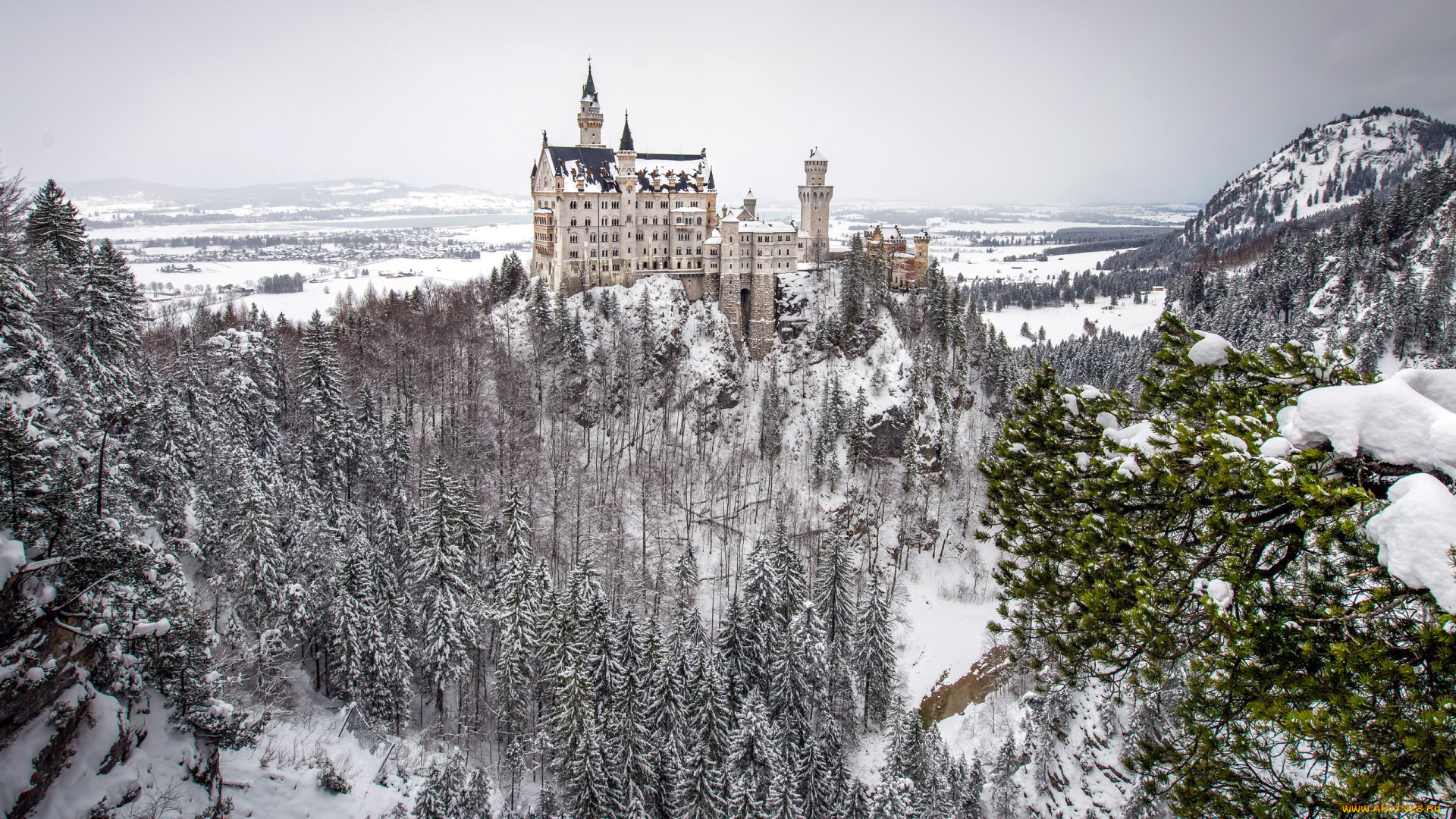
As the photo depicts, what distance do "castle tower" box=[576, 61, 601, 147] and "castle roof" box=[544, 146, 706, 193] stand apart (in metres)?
1.80

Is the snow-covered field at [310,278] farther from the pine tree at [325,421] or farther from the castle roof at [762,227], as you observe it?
the pine tree at [325,421]

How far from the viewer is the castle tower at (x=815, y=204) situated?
8562cm

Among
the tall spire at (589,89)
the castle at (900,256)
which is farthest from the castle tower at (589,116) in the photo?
the castle at (900,256)

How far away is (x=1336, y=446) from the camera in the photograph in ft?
23.1

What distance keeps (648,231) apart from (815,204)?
2292cm

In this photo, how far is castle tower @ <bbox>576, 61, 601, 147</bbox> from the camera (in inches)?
3118

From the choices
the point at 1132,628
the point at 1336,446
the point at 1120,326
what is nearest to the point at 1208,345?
the point at 1336,446

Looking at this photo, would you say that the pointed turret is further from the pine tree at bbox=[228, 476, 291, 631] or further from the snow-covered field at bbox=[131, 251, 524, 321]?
the pine tree at bbox=[228, 476, 291, 631]

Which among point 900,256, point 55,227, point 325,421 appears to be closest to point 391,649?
point 325,421

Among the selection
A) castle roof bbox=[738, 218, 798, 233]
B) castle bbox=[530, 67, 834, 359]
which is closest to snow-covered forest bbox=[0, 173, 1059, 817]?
castle bbox=[530, 67, 834, 359]

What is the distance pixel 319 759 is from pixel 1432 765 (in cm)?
3061

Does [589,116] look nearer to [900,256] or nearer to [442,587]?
[900,256]

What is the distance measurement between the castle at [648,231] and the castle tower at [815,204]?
5.76m

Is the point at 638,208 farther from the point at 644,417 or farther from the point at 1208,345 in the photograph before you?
the point at 1208,345
